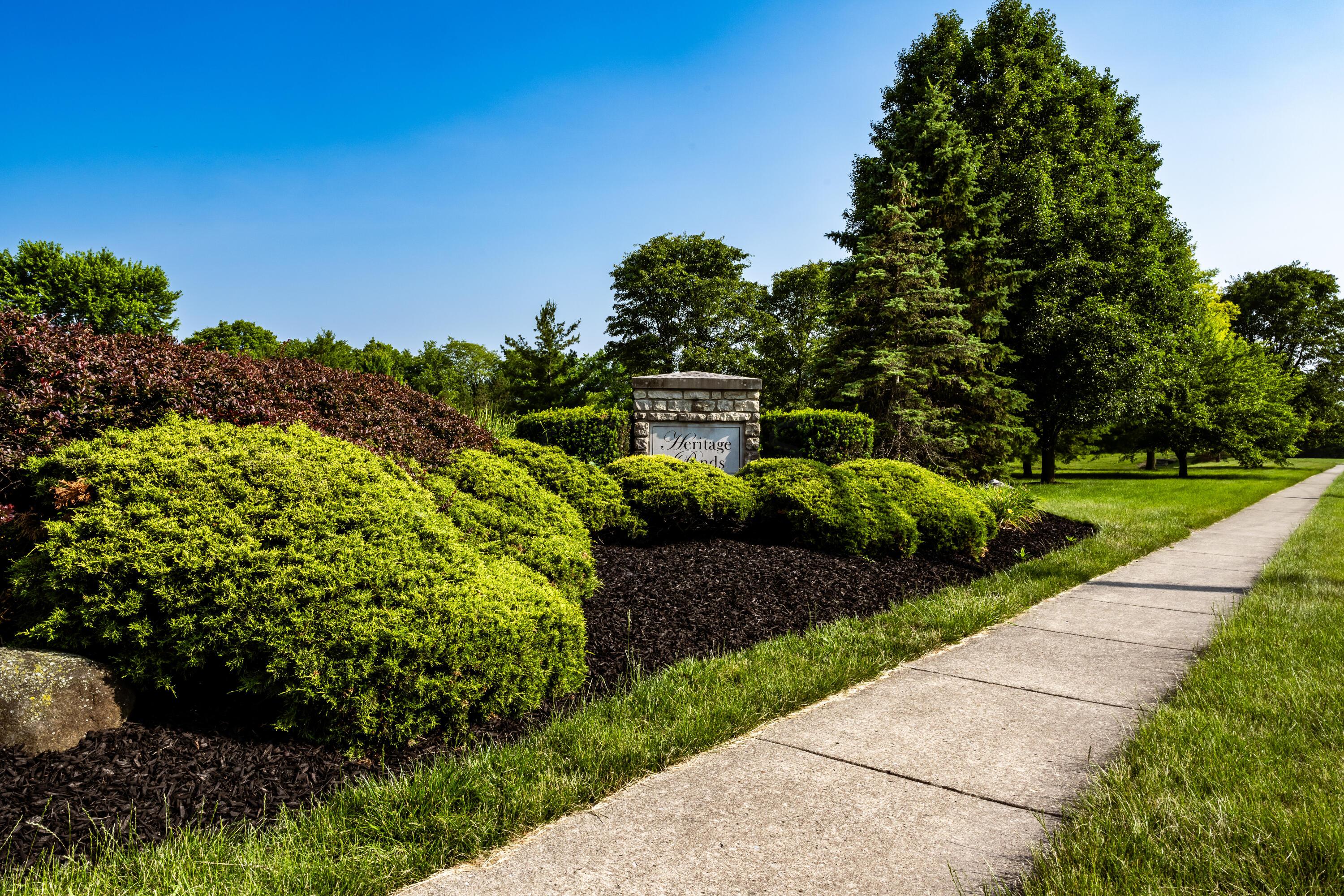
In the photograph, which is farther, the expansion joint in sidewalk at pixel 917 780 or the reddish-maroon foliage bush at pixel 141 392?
the reddish-maroon foliage bush at pixel 141 392

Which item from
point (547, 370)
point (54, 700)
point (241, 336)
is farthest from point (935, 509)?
point (241, 336)

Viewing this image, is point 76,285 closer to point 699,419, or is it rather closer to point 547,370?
point 547,370

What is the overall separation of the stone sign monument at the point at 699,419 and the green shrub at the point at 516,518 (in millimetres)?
6504

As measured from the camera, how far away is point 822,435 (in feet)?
39.1

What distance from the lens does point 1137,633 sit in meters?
5.04

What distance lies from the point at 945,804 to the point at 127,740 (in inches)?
127

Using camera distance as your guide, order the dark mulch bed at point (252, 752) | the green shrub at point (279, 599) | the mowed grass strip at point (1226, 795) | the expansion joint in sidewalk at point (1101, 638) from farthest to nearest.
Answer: the expansion joint in sidewalk at point (1101, 638) → the green shrub at point (279, 599) → the dark mulch bed at point (252, 752) → the mowed grass strip at point (1226, 795)

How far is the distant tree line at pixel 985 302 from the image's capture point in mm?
15094

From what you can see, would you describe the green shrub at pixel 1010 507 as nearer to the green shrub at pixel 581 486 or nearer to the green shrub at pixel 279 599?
the green shrub at pixel 581 486

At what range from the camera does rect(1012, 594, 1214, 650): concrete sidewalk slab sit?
4.89m

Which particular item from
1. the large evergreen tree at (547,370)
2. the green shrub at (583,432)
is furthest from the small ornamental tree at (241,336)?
the green shrub at (583,432)

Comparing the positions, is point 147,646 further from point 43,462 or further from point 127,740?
point 43,462

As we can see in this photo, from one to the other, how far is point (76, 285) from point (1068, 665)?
4289 cm

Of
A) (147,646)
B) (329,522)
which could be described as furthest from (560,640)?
(147,646)
